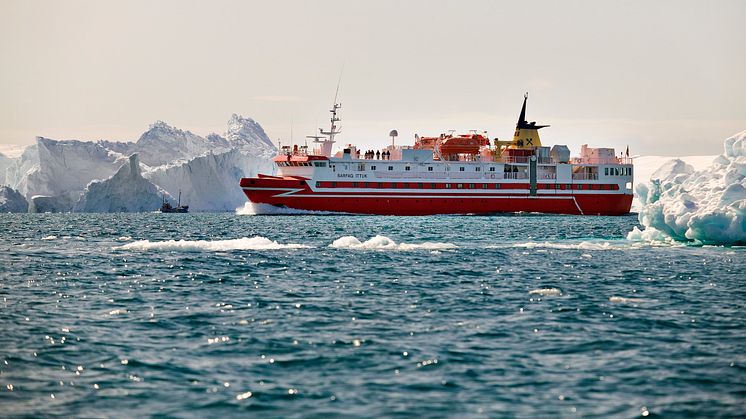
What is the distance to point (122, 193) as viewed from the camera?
110188 mm

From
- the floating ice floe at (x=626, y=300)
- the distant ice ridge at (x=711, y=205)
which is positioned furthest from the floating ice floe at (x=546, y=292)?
the distant ice ridge at (x=711, y=205)

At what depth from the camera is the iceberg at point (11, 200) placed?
11038 centimetres

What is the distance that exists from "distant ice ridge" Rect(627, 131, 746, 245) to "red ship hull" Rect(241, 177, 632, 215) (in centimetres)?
4233

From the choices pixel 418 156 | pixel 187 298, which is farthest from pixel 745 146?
pixel 418 156

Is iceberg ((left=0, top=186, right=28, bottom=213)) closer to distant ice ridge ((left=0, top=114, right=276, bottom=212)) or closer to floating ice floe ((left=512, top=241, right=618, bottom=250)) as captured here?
distant ice ridge ((left=0, top=114, right=276, bottom=212))

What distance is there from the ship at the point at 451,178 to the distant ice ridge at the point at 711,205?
42639 millimetres

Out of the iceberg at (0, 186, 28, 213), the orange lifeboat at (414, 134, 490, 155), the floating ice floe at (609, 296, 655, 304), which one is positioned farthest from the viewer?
the iceberg at (0, 186, 28, 213)

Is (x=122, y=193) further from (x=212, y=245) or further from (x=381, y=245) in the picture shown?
(x=381, y=245)

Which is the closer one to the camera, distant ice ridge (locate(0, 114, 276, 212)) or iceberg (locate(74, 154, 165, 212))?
iceberg (locate(74, 154, 165, 212))

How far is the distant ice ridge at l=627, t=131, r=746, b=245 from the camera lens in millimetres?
38125

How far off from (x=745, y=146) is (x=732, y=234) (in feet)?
12.8

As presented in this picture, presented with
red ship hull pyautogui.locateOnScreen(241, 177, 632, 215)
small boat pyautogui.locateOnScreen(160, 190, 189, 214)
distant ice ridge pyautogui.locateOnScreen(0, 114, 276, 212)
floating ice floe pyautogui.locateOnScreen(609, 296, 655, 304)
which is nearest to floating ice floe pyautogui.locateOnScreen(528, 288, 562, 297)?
floating ice floe pyautogui.locateOnScreen(609, 296, 655, 304)

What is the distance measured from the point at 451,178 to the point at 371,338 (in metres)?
69.8

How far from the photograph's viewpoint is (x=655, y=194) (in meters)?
49.9
